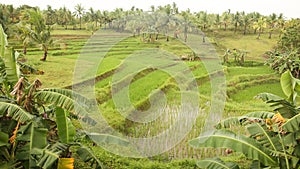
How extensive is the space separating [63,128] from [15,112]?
47 cm

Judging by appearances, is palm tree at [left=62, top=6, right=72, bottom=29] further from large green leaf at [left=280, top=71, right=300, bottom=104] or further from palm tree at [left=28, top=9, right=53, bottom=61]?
large green leaf at [left=280, top=71, right=300, bottom=104]

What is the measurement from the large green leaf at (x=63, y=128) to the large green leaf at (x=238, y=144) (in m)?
1.29

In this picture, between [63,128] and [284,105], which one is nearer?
[63,128]

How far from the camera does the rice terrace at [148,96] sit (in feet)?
10.6

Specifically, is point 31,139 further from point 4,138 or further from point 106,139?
point 106,139

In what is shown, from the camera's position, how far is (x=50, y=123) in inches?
137

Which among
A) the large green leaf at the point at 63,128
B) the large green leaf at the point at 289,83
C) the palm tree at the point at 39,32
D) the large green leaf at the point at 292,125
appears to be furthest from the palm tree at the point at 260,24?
the large green leaf at the point at 63,128

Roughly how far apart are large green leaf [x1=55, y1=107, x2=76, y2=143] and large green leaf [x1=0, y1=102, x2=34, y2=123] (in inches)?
9.8

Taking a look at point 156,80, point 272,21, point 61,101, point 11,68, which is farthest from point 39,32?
point 272,21

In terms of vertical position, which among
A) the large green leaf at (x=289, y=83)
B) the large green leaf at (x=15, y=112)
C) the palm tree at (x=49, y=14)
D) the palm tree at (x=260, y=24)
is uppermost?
the palm tree at (x=49, y=14)

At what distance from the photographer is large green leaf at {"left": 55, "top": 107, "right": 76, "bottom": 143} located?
310 centimetres

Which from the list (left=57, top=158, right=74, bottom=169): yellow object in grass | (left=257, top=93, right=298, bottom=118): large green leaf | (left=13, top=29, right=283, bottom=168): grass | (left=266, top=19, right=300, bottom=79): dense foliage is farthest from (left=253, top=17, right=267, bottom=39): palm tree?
(left=57, top=158, right=74, bottom=169): yellow object in grass

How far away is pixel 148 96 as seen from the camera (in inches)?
326

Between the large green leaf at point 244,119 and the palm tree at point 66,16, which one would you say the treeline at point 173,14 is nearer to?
the palm tree at point 66,16
